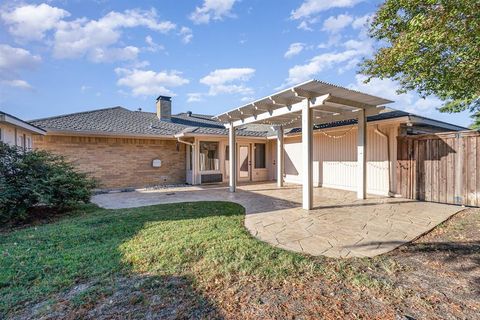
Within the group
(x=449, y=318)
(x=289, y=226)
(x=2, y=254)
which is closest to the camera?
(x=449, y=318)

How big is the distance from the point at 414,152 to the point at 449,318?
23.9 feet

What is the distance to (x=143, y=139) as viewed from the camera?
12.8 metres

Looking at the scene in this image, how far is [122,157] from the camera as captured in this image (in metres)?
12.4

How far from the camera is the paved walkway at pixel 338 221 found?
14.2ft

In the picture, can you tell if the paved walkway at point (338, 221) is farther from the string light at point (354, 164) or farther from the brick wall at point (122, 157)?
the brick wall at point (122, 157)

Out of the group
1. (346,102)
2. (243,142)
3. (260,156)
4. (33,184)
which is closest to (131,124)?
(243,142)

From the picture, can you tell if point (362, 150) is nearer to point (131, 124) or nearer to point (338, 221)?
point (338, 221)

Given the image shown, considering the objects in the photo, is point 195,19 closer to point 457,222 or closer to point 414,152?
point 414,152

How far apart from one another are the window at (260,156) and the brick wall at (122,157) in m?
4.43

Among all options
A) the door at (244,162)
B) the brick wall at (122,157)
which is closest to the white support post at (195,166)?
the brick wall at (122,157)

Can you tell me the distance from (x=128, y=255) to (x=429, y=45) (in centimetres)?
683

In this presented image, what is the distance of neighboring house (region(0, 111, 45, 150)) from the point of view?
7354 mm

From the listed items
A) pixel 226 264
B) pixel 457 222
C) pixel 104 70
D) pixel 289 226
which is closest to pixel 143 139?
pixel 104 70

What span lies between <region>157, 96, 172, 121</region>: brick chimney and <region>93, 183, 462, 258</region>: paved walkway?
25.6 ft
